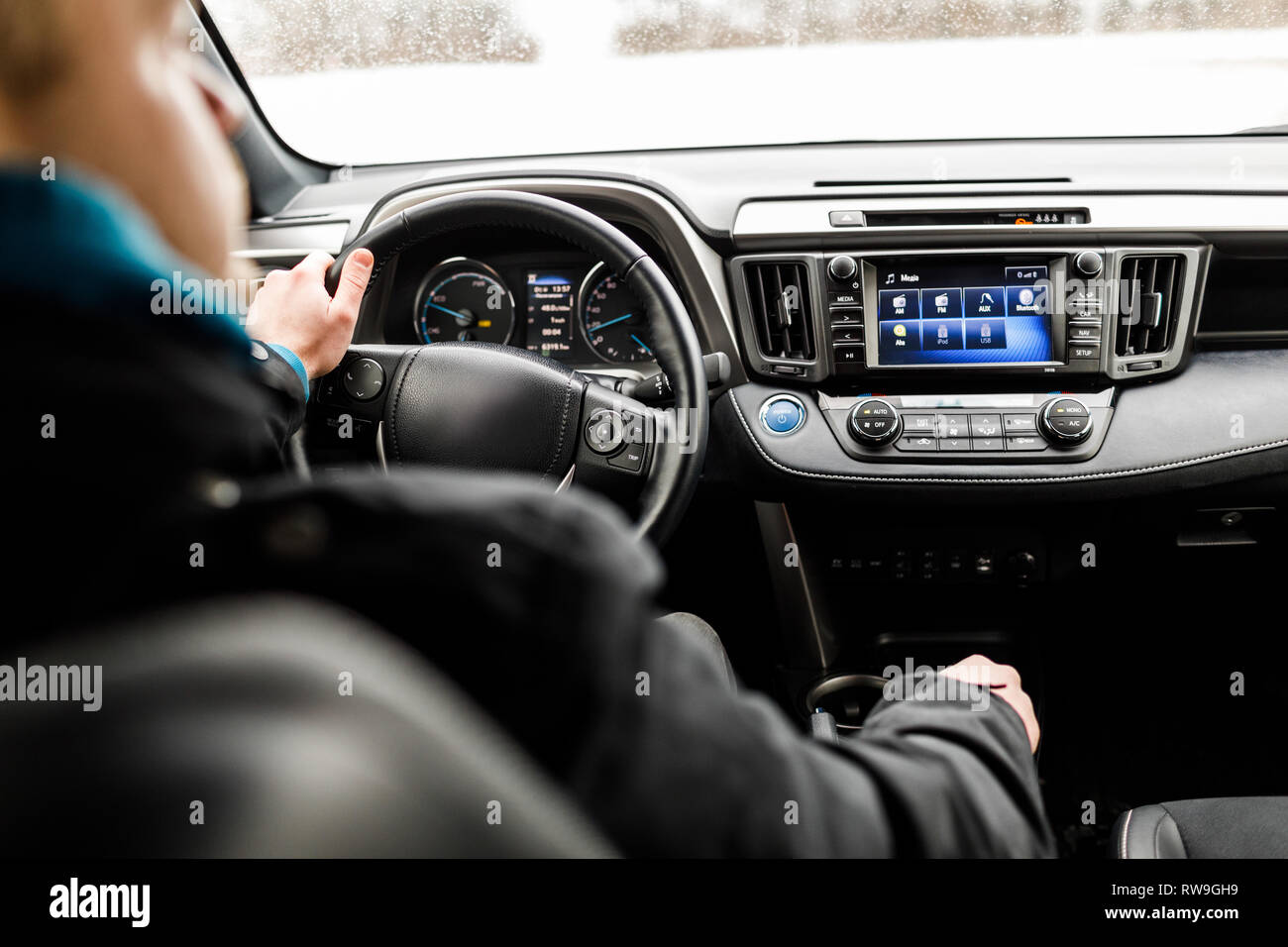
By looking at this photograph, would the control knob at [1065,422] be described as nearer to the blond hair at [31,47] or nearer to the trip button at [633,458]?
the trip button at [633,458]

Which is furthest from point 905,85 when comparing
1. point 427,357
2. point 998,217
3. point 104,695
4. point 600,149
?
point 104,695

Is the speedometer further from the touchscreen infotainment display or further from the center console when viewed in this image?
the touchscreen infotainment display

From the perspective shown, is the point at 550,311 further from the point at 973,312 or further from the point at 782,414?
the point at 973,312

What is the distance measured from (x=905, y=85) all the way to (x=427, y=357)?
1.20 metres

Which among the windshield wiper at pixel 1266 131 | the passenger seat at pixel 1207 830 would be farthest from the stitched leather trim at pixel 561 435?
the windshield wiper at pixel 1266 131

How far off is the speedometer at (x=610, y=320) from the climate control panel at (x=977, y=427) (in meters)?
0.44

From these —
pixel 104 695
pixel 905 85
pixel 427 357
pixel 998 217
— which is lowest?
pixel 104 695

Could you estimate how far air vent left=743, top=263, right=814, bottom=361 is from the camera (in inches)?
67.2

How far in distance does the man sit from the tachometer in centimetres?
129

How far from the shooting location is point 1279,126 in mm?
1861

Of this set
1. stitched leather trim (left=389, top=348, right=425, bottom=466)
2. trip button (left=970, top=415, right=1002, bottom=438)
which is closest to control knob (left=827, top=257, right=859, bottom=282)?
trip button (left=970, top=415, right=1002, bottom=438)

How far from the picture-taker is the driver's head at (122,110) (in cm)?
40

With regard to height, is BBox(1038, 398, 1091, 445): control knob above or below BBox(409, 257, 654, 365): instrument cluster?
below
